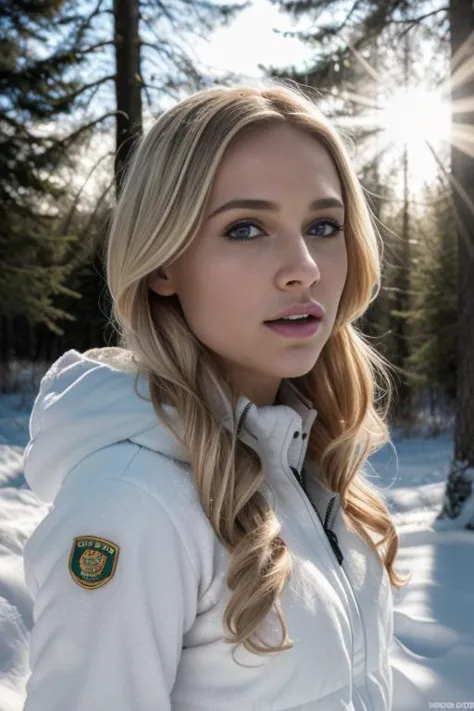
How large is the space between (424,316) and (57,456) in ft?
42.0

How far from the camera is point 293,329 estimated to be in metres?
1.33

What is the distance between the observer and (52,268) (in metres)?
11.5

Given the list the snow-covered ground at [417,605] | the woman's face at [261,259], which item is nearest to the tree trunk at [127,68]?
the snow-covered ground at [417,605]

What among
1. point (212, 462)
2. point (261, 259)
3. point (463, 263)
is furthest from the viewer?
point (463, 263)

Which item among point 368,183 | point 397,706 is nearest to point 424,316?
point 368,183

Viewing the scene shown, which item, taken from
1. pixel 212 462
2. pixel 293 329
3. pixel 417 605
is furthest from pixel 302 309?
pixel 417 605

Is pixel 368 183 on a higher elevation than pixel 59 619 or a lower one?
higher

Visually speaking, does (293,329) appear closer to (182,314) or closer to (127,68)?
(182,314)

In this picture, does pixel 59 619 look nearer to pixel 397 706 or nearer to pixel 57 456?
pixel 57 456

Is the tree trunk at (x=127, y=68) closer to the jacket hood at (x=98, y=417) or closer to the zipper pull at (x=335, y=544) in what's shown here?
the jacket hood at (x=98, y=417)

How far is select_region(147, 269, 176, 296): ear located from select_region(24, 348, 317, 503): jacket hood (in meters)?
0.16

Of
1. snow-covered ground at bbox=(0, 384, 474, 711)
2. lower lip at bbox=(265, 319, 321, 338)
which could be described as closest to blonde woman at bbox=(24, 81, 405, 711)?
lower lip at bbox=(265, 319, 321, 338)

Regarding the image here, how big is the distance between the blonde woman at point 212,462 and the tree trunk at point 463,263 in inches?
150

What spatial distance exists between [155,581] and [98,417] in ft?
1.10
